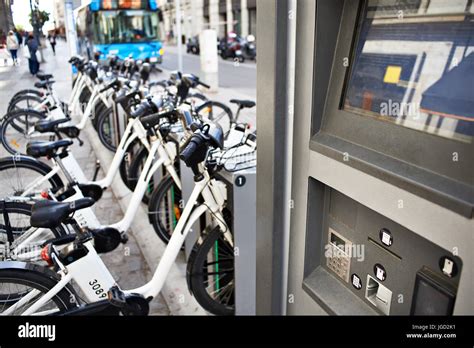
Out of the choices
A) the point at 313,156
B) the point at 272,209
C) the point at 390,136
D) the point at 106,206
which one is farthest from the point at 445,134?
the point at 106,206

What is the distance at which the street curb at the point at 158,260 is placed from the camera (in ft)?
9.26

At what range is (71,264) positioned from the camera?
6.89 feet

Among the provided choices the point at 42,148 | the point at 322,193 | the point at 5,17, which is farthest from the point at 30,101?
the point at 322,193

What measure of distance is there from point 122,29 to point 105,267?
11556 mm

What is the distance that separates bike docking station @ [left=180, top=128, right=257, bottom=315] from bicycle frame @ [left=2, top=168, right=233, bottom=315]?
8 cm

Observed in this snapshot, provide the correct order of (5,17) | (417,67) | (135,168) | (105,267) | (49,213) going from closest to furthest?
1. (417,67)
2. (5,17)
3. (49,213)
4. (105,267)
5. (135,168)

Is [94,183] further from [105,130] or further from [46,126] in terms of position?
[105,130]

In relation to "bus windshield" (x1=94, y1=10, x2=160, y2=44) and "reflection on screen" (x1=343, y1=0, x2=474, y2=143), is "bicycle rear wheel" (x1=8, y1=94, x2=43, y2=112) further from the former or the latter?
"bus windshield" (x1=94, y1=10, x2=160, y2=44)

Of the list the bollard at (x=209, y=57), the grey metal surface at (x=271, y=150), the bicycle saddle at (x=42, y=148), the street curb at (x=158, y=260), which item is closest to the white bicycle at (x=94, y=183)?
the bicycle saddle at (x=42, y=148)

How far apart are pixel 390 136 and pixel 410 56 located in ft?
0.69

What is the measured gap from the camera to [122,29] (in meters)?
12.6

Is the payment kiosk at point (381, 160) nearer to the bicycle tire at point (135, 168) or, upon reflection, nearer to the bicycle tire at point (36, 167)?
the bicycle tire at point (36, 167)

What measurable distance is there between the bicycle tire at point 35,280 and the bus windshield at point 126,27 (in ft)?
36.6

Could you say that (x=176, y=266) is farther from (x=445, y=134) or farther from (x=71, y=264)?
(x=445, y=134)
